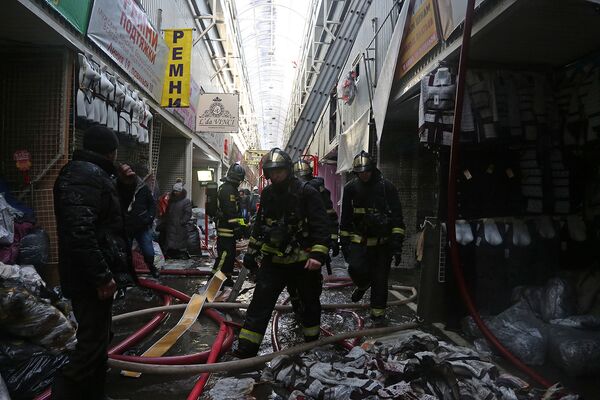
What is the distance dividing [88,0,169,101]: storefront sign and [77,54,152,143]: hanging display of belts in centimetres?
41

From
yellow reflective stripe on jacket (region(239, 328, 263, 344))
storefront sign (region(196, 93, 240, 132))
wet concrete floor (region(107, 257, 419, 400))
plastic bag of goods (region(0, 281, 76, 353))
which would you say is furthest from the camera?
storefront sign (region(196, 93, 240, 132))

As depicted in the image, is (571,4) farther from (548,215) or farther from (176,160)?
(176,160)

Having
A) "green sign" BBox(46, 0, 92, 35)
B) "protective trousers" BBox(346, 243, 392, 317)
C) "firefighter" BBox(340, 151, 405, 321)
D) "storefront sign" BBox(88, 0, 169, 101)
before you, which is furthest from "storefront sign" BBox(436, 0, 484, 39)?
"storefront sign" BBox(88, 0, 169, 101)

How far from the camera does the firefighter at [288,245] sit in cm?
326

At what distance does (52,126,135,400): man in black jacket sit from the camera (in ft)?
7.22

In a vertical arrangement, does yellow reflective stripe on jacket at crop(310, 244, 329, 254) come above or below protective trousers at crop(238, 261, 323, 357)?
above

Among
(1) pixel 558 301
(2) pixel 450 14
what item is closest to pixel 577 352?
(1) pixel 558 301

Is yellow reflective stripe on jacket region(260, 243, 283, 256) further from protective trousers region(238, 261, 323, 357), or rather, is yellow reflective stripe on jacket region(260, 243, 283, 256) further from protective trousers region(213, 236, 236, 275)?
protective trousers region(213, 236, 236, 275)

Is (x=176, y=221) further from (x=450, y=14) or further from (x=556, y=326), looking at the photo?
(x=556, y=326)

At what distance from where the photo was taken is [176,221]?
328 inches

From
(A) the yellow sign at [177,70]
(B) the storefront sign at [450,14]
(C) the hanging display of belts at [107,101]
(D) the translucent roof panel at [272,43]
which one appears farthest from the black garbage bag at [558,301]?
(D) the translucent roof panel at [272,43]

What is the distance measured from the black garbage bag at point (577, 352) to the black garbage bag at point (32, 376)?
3820mm

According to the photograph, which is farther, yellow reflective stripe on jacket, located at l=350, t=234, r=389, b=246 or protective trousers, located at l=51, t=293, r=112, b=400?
yellow reflective stripe on jacket, located at l=350, t=234, r=389, b=246

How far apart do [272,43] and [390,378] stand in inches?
1313
